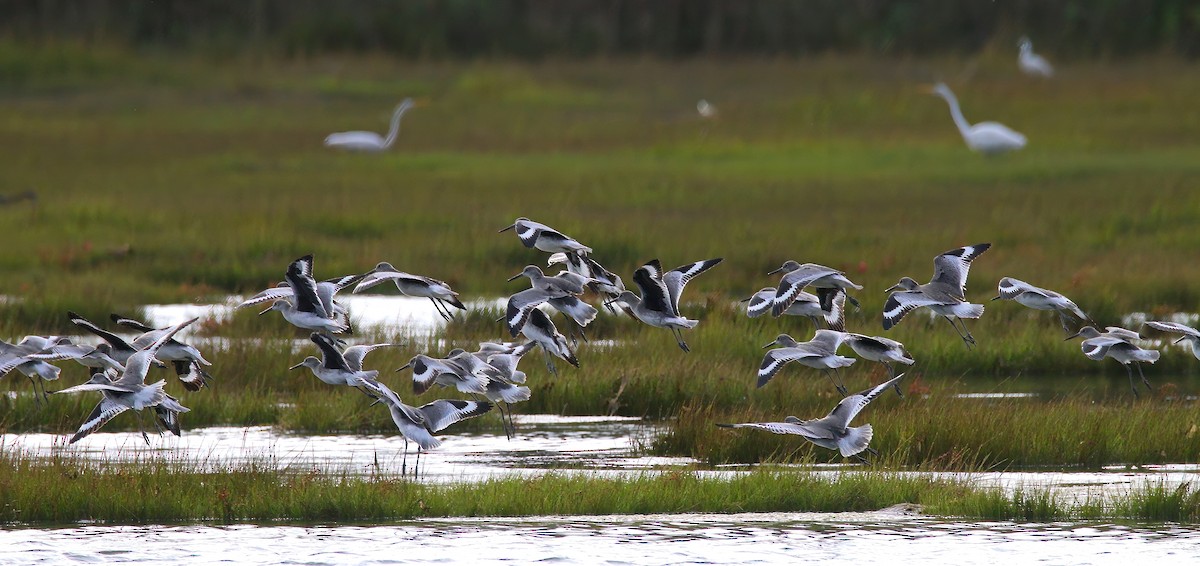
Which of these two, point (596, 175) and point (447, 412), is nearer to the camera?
point (447, 412)

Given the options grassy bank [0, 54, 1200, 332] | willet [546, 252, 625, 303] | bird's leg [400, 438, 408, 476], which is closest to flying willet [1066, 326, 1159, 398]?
willet [546, 252, 625, 303]

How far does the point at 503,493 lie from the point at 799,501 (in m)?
1.95

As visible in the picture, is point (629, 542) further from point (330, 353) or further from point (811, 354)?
point (330, 353)

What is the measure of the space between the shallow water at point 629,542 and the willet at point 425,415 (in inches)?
33.5

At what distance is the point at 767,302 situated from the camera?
1330cm

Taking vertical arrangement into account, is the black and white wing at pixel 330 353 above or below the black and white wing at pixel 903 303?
below

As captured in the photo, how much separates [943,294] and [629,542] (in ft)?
12.0

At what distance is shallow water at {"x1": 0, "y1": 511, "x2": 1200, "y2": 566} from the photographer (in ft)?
35.1

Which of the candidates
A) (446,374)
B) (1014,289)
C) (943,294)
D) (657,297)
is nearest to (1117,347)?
(1014,289)

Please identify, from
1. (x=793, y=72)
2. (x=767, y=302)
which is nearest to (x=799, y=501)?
(x=767, y=302)

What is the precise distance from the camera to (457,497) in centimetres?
1191

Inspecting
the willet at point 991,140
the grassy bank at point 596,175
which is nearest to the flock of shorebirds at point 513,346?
the grassy bank at point 596,175

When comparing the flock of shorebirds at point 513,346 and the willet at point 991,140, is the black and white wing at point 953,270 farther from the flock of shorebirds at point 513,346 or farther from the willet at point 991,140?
the willet at point 991,140

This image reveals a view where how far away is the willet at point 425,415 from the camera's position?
1238 cm
